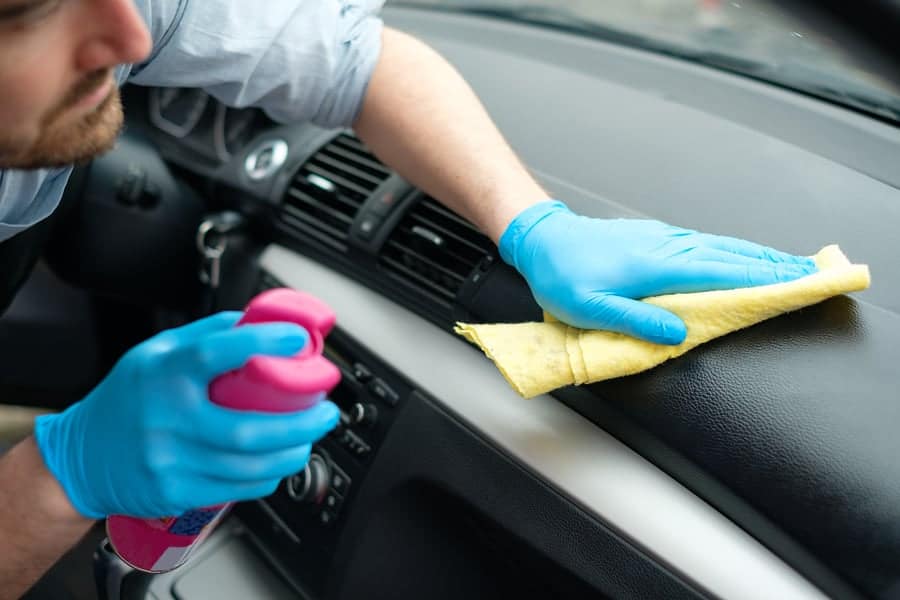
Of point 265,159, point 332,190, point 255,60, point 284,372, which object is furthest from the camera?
point 265,159

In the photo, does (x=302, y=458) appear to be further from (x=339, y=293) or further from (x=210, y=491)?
(x=339, y=293)

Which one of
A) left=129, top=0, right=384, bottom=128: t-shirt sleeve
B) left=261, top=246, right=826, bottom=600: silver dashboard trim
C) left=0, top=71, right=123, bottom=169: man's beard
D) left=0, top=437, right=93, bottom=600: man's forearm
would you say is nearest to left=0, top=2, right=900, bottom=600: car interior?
left=261, top=246, right=826, bottom=600: silver dashboard trim

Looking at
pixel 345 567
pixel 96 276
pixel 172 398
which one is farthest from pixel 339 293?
pixel 96 276

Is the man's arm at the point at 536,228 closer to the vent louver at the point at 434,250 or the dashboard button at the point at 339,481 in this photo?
the vent louver at the point at 434,250

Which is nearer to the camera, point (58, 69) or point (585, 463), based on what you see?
point (58, 69)

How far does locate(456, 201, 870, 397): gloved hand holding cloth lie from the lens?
2.38ft

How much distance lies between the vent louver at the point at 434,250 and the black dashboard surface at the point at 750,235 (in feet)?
0.17

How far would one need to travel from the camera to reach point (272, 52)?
980mm

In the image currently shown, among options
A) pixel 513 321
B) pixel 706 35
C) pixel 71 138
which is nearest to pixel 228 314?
pixel 71 138

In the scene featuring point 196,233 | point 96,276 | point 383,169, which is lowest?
point 96,276

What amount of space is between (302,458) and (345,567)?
0.38 m

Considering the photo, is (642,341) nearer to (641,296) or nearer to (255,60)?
(641,296)

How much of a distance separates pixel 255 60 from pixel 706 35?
75 cm

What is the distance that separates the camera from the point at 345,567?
1.01 metres
